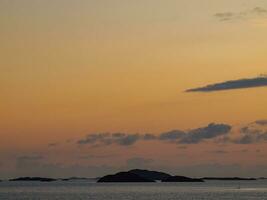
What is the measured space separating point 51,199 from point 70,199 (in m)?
4.58

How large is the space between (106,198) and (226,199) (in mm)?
29808

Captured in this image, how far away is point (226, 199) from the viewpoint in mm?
194750

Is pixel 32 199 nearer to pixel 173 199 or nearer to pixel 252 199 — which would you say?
pixel 173 199

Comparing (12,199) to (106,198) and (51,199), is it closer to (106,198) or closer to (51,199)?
(51,199)

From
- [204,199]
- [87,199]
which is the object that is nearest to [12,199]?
[87,199]

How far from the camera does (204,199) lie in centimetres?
19412

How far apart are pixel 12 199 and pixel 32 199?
5.96 metres

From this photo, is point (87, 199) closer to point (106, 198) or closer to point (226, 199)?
point (106, 198)

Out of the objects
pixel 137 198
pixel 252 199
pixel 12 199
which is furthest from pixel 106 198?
pixel 252 199

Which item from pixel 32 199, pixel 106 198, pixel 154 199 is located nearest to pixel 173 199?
pixel 154 199

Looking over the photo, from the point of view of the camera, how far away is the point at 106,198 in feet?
652

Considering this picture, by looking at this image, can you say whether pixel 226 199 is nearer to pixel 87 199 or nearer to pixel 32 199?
pixel 87 199

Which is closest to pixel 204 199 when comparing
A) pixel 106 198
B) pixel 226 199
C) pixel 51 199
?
pixel 226 199

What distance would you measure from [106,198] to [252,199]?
36162mm
